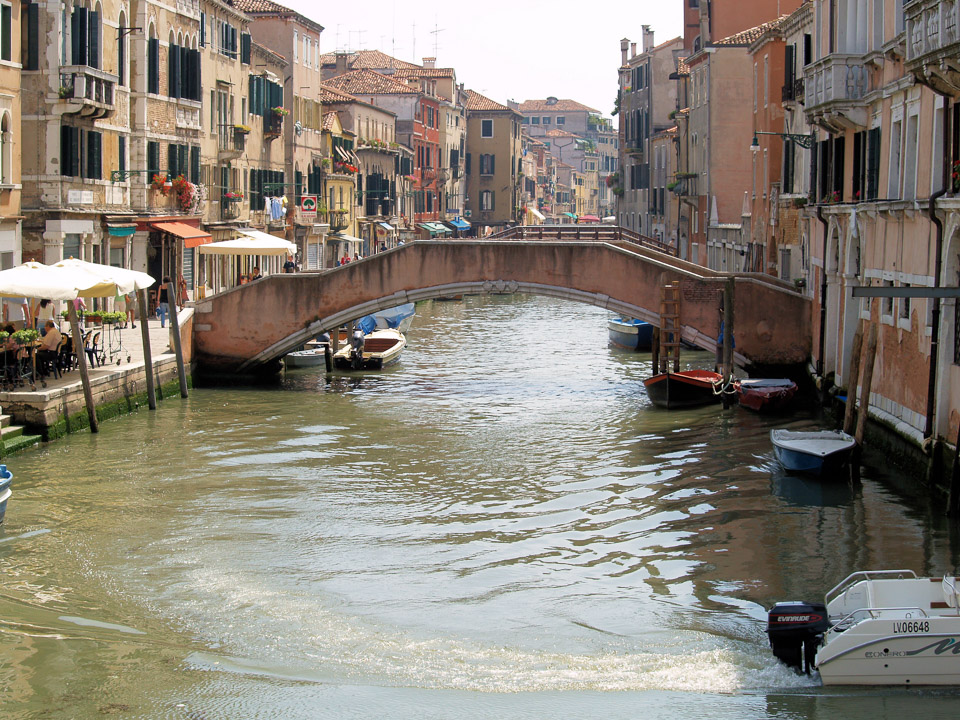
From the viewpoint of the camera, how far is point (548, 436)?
69.7 ft

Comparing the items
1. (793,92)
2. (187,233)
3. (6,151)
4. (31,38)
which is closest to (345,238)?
(187,233)

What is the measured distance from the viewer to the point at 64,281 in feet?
64.8

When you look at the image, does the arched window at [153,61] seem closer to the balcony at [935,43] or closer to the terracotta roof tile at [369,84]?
the balcony at [935,43]

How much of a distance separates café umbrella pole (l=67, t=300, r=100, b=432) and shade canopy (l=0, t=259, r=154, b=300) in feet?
0.91

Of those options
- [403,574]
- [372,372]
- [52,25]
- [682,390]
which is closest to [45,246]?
[52,25]

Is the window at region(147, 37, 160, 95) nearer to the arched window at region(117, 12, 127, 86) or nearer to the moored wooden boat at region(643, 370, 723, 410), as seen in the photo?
the arched window at region(117, 12, 127, 86)

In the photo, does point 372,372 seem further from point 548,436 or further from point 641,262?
point 548,436

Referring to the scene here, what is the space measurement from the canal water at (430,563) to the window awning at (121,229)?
6.43m

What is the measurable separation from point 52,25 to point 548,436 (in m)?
12.2

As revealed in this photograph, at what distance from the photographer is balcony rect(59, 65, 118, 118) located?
24875 mm

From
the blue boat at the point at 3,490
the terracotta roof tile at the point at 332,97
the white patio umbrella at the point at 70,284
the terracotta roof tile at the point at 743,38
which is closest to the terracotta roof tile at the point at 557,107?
the terracotta roof tile at the point at 332,97

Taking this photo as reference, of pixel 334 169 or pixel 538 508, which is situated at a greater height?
pixel 334 169

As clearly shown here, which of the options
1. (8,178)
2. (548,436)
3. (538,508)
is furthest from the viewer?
(8,178)

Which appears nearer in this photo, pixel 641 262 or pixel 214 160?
pixel 641 262
